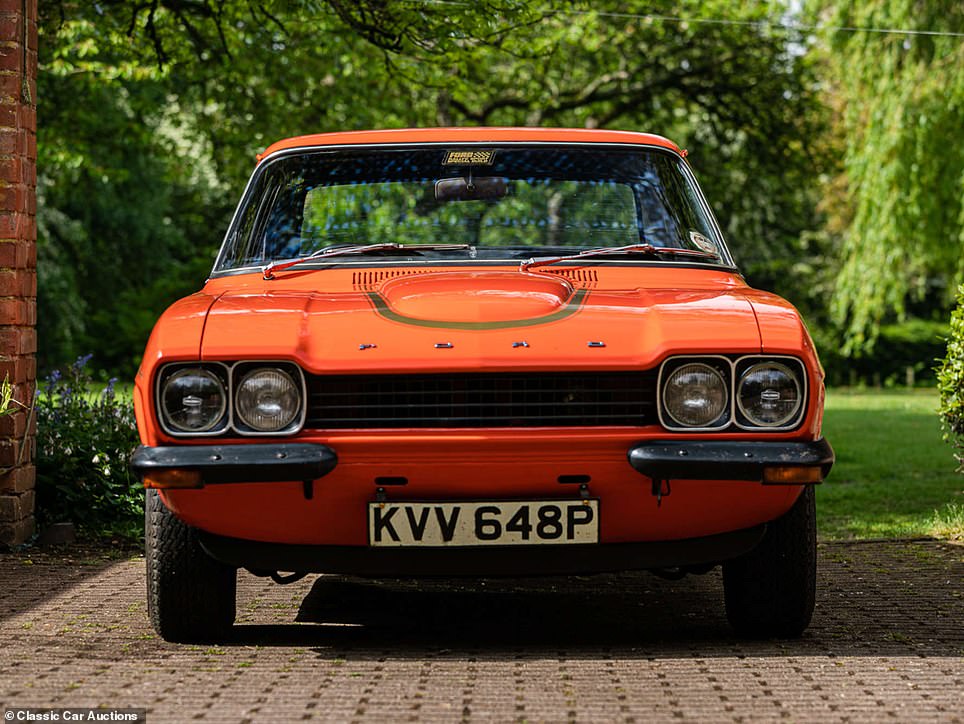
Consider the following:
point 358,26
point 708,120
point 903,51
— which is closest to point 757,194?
point 708,120

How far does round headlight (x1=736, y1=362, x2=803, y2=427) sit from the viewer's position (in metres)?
4.14

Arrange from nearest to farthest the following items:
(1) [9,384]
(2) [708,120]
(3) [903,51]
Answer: (1) [9,384]
(3) [903,51]
(2) [708,120]

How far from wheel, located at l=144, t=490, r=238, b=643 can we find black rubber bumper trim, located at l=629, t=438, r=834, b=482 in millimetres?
1493

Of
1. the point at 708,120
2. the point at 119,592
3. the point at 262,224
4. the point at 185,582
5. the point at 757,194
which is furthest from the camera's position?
the point at 757,194

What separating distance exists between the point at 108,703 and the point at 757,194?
2697 cm

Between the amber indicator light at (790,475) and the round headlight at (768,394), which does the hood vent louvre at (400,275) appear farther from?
the amber indicator light at (790,475)

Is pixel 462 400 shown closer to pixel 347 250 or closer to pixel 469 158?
pixel 347 250

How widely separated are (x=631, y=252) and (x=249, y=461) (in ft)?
5.96

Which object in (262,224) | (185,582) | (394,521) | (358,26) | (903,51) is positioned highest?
(903,51)

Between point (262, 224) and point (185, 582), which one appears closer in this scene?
point (185, 582)

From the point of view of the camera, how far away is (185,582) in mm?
4547

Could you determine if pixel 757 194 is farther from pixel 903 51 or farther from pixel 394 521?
pixel 394 521

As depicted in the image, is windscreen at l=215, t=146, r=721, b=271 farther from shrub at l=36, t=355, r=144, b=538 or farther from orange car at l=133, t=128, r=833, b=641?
shrub at l=36, t=355, r=144, b=538

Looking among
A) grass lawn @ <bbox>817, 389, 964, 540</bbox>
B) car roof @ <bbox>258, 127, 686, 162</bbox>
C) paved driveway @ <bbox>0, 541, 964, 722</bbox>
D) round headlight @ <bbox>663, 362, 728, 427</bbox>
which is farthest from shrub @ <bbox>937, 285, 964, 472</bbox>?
round headlight @ <bbox>663, 362, 728, 427</bbox>
